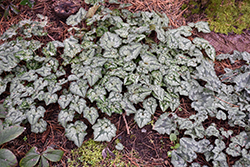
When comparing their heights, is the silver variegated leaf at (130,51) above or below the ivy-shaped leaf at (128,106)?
above

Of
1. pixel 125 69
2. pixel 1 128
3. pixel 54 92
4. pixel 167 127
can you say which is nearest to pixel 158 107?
pixel 167 127

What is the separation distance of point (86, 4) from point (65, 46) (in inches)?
40.4

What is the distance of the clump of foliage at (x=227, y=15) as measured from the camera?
113 inches

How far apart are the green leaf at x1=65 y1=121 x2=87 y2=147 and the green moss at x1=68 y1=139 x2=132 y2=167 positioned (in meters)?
0.14

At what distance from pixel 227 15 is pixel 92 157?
10.3 ft

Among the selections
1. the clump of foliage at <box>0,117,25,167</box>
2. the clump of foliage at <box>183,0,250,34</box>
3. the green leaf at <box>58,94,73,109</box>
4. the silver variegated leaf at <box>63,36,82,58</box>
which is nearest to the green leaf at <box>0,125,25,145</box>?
the clump of foliage at <box>0,117,25,167</box>

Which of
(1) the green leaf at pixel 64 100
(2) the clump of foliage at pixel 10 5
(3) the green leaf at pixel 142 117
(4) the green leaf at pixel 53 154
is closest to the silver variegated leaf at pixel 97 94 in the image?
(1) the green leaf at pixel 64 100

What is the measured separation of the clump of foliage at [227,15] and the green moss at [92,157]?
2648mm

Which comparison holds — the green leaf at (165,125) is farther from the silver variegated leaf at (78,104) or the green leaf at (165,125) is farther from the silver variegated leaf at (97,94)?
the silver variegated leaf at (78,104)

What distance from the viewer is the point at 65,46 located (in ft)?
8.73

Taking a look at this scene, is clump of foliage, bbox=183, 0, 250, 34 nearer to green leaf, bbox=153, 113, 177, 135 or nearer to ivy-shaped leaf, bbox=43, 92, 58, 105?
green leaf, bbox=153, 113, 177, 135

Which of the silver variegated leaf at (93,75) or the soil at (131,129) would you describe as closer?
the soil at (131,129)

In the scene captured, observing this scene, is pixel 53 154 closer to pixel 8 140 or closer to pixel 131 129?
pixel 8 140

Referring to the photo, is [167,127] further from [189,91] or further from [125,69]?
[125,69]
